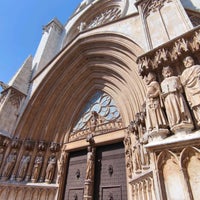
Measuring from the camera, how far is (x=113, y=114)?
15.5 ft

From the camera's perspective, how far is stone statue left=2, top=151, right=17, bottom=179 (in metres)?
4.25

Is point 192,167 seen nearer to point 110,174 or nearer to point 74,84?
point 110,174

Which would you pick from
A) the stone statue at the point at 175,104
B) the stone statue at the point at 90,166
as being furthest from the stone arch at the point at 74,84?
the stone statue at the point at 175,104

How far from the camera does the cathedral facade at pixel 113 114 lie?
69.6 inches

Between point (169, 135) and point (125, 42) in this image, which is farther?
point (125, 42)

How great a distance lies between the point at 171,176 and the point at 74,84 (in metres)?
4.50

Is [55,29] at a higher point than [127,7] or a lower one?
higher

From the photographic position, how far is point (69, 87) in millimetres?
5594

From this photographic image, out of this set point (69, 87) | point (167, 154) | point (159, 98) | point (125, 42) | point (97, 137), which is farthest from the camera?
point (69, 87)

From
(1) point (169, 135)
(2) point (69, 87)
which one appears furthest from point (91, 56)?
(1) point (169, 135)

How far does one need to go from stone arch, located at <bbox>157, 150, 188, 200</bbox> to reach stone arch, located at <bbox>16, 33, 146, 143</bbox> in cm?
253

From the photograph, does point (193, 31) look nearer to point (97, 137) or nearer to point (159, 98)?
point (159, 98)

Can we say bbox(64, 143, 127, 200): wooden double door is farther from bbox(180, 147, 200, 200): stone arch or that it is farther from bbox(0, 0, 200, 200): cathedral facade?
bbox(180, 147, 200, 200): stone arch

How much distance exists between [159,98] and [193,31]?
1045 mm
